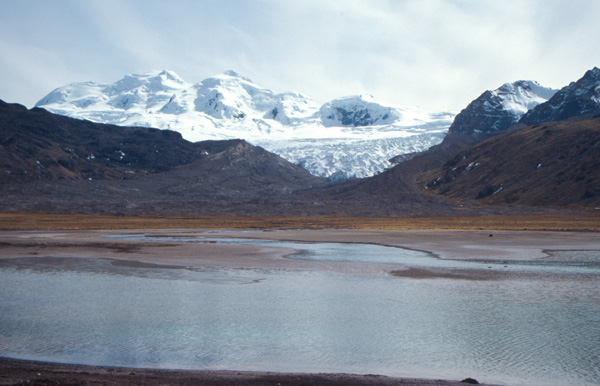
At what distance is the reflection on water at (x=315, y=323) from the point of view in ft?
50.9

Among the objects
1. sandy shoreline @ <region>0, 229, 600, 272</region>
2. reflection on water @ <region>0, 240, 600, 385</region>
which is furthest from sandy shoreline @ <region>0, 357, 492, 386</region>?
sandy shoreline @ <region>0, 229, 600, 272</region>

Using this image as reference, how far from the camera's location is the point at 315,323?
20141 mm

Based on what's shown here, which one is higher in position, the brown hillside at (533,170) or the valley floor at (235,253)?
the brown hillside at (533,170)

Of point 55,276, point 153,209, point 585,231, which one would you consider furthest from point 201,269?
point 153,209

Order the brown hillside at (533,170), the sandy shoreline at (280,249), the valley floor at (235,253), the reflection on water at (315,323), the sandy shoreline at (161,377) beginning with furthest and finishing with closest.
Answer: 1. the brown hillside at (533,170)
2. the sandy shoreline at (280,249)
3. the reflection on water at (315,323)
4. the valley floor at (235,253)
5. the sandy shoreline at (161,377)

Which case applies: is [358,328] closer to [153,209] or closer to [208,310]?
[208,310]

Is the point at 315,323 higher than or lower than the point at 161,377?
lower

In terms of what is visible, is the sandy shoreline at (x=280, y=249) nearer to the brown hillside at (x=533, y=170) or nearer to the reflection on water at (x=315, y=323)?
the reflection on water at (x=315, y=323)

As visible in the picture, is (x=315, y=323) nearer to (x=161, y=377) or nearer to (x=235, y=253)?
(x=161, y=377)

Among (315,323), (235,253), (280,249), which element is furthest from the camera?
(280,249)

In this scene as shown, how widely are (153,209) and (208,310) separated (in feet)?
346

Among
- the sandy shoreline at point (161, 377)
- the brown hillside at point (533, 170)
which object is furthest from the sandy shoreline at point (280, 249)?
the brown hillside at point (533, 170)

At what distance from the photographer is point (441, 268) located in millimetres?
35812

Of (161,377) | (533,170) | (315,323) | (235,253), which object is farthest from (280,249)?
(533,170)
